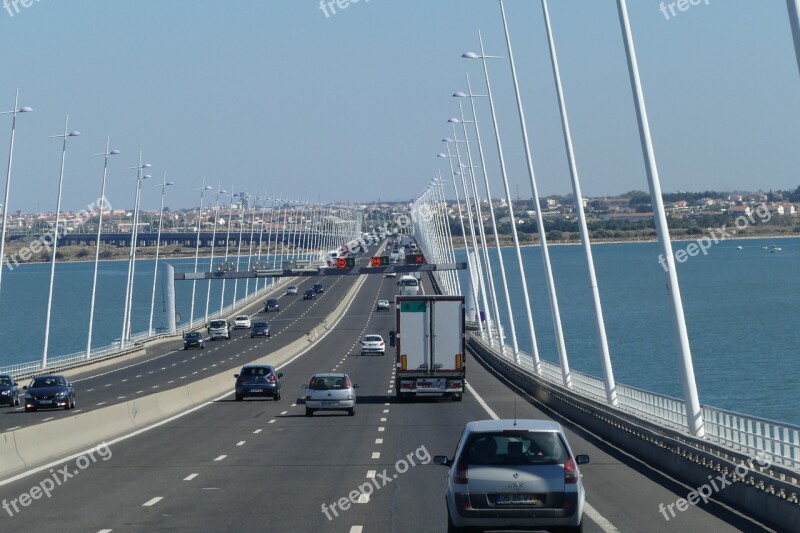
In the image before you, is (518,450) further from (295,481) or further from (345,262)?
(345,262)

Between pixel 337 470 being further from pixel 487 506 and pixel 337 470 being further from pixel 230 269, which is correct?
pixel 230 269

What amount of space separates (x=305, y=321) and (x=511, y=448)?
109162 mm

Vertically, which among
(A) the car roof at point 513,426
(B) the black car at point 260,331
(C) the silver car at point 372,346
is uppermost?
(B) the black car at point 260,331

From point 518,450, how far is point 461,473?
661mm

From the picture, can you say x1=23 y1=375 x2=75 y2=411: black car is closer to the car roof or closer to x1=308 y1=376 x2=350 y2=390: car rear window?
x1=308 y1=376 x2=350 y2=390: car rear window

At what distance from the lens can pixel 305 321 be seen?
122 meters

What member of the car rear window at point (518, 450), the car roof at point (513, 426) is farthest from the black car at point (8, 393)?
the car rear window at point (518, 450)

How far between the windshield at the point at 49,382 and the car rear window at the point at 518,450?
33.7 meters

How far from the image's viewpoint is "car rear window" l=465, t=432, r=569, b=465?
534 inches

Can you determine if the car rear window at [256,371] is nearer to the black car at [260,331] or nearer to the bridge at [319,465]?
the bridge at [319,465]

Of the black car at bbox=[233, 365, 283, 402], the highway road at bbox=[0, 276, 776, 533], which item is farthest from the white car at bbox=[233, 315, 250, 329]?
the highway road at bbox=[0, 276, 776, 533]

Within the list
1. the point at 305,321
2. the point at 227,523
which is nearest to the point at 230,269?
the point at 305,321

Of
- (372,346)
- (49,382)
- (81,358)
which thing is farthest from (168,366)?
(49,382)

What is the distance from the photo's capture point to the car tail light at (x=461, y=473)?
13.5m
